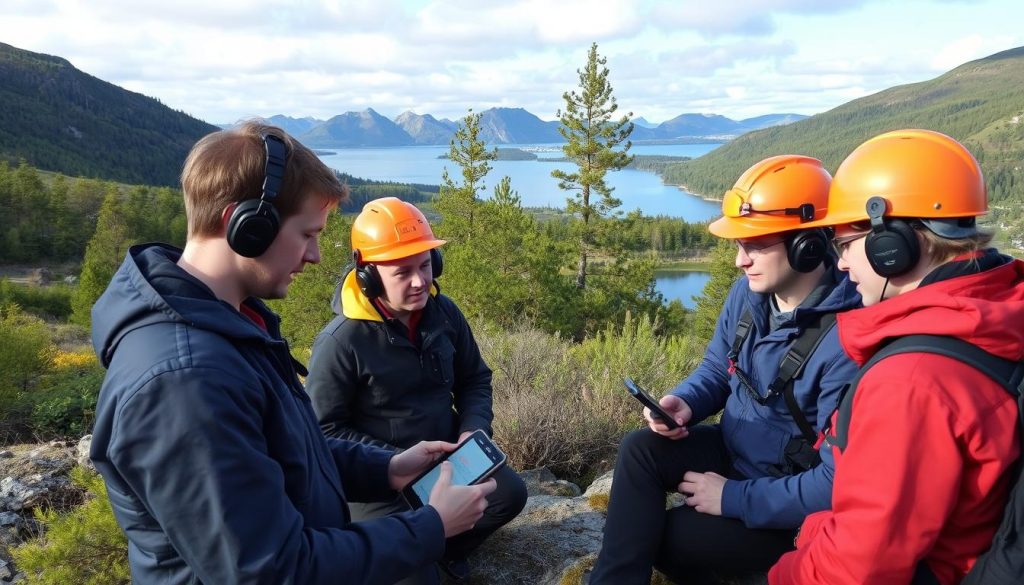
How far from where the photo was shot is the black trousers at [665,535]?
2359 millimetres

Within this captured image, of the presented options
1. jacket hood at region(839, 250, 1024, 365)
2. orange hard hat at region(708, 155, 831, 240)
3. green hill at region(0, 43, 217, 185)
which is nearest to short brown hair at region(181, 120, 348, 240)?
jacket hood at region(839, 250, 1024, 365)

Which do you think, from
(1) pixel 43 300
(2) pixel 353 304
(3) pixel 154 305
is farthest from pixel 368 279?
(1) pixel 43 300

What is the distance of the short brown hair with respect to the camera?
148cm

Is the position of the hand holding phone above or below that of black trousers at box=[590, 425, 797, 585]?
above

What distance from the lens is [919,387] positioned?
136cm

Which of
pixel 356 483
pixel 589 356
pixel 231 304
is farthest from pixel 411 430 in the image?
pixel 589 356

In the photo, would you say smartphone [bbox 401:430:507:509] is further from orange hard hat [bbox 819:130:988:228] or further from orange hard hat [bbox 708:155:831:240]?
orange hard hat [bbox 819:130:988:228]

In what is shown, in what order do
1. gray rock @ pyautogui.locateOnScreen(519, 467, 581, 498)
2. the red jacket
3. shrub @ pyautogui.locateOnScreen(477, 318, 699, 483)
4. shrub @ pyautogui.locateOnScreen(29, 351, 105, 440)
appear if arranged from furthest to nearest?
shrub @ pyautogui.locateOnScreen(29, 351, 105, 440), shrub @ pyautogui.locateOnScreen(477, 318, 699, 483), gray rock @ pyautogui.locateOnScreen(519, 467, 581, 498), the red jacket

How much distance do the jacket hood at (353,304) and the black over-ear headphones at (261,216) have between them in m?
1.66

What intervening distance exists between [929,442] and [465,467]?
1572 millimetres

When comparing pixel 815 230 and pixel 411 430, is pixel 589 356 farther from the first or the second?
pixel 815 230

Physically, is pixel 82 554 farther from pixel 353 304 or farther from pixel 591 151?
pixel 591 151

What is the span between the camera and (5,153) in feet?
300

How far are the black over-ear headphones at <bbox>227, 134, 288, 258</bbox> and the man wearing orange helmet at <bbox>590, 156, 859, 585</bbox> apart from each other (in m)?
1.81
